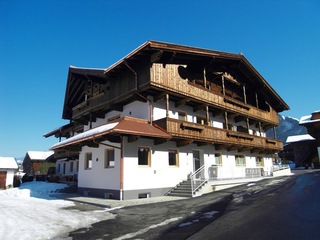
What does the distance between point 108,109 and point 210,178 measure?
10131 millimetres

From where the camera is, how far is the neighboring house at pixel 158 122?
15.3 meters

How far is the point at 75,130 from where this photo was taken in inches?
1092

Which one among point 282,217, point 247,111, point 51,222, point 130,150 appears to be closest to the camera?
point 282,217

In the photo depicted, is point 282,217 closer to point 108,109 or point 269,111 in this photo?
point 108,109

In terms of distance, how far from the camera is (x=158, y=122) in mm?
16141

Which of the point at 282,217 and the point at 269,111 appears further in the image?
the point at 269,111

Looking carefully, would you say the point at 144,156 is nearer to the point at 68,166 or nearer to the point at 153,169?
the point at 153,169

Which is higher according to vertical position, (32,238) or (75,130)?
(75,130)

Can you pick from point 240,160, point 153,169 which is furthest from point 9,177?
point 240,160

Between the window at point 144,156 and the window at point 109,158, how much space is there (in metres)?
2.16

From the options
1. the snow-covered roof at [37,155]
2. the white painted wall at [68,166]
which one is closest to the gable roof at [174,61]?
the white painted wall at [68,166]

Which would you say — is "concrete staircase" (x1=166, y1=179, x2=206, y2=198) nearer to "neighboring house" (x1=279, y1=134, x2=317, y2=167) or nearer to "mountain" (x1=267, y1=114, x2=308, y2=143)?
"neighboring house" (x1=279, y1=134, x2=317, y2=167)

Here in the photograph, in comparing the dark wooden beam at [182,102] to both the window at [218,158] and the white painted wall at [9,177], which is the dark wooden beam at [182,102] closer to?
the window at [218,158]

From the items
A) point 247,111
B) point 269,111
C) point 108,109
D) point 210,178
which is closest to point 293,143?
point 269,111
